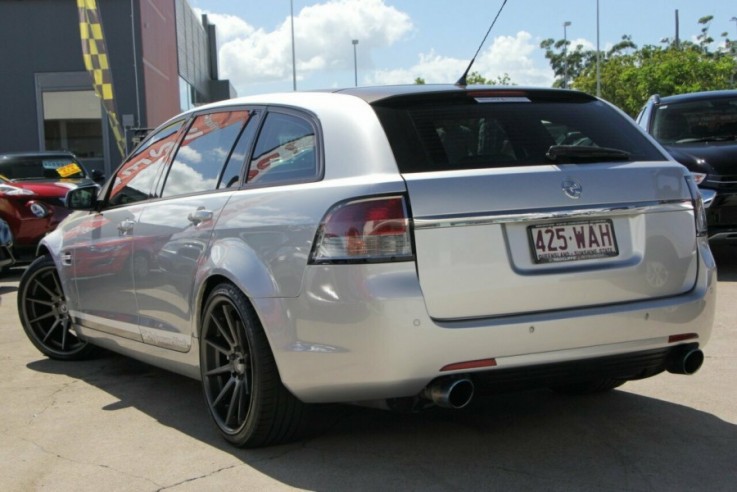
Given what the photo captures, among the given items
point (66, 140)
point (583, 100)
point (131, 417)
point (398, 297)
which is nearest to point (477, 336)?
point (398, 297)

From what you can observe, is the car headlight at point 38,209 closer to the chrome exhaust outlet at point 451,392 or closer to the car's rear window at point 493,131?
the car's rear window at point 493,131

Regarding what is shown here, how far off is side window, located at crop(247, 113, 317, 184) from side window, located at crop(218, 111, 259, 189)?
77 millimetres

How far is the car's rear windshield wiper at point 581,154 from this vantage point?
4008 mm

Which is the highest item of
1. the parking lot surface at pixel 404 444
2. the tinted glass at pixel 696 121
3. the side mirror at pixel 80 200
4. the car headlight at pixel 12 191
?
the tinted glass at pixel 696 121

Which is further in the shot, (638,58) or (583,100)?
(638,58)

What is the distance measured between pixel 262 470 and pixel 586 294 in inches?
59.8

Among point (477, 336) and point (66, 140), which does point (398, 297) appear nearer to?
point (477, 336)

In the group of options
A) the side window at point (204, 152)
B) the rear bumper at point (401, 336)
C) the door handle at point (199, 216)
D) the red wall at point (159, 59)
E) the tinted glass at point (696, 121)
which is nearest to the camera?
the rear bumper at point (401, 336)

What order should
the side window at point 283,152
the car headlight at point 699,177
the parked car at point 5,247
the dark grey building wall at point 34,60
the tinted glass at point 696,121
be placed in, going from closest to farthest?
1. the side window at point 283,152
2. the car headlight at point 699,177
3. the parked car at point 5,247
4. the tinted glass at point 696,121
5. the dark grey building wall at point 34,60

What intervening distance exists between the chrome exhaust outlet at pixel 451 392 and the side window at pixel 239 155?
144 cm

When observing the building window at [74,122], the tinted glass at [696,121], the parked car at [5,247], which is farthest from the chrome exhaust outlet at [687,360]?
the building window at [74,122]

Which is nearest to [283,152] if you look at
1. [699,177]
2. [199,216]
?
[199,216]

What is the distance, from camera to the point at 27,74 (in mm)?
35062

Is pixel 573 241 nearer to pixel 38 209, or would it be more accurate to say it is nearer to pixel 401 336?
pixel 401 336
